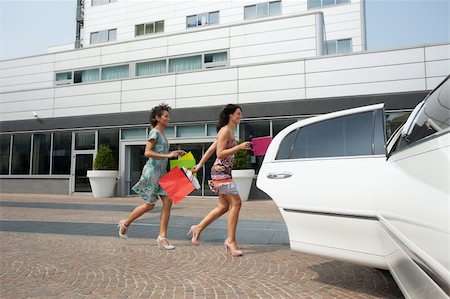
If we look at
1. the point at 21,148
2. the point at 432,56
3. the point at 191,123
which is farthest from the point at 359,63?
the point at 21,148

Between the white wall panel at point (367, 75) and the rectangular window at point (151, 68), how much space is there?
335 inches

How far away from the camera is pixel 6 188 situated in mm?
19469

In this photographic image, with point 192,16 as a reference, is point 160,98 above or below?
below

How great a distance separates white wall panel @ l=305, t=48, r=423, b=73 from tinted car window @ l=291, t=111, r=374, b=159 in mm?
12042

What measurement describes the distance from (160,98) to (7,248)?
12821mm

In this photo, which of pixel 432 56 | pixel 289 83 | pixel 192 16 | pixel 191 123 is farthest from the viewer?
pixel 192 16

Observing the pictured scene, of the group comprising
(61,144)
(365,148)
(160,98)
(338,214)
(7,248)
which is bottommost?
(7,248)

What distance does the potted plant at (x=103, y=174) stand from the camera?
16.0m

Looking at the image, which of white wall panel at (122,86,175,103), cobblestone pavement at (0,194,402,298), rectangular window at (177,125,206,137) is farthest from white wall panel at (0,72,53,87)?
cobblestone pavement at (0,194,402,298)

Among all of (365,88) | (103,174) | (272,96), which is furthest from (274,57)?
(103,174)

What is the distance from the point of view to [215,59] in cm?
1825

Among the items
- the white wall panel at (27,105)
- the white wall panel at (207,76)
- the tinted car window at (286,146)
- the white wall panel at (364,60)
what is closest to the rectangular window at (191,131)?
the white wall panel at (207,76)

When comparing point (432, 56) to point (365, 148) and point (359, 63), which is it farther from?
point (365, 148)

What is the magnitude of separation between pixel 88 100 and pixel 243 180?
33.7 ft
